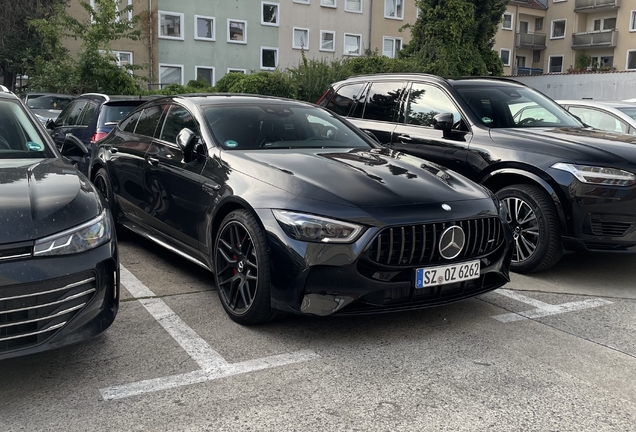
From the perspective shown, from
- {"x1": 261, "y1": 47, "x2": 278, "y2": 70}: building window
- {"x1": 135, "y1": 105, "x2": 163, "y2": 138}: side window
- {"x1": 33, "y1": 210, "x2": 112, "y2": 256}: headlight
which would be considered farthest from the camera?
{"x1": 261, "y1": 47, "x2": 278, "y2": 70}: building window

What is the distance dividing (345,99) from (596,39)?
49.1m

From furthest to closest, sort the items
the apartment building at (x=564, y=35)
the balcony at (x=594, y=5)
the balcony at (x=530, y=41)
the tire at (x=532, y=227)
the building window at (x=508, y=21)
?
1. the balcony at (x=530, y=41)
2. the building window at (x=508, y=21)
3. the balcony at (x=594, y=5)
4. the apartment building at (x=564, y=35)
5. the tire at (x=532, y=227)

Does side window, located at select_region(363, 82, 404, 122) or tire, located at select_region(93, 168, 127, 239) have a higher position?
side window, located at select_region(363, 82, 404, 122)

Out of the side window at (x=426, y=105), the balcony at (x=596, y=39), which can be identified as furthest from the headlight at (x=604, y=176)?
the balcony at (x=596, y=39)

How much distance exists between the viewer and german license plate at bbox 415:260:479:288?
3.96 metres

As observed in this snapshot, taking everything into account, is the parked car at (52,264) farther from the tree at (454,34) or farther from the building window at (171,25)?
the building window at (171,25)

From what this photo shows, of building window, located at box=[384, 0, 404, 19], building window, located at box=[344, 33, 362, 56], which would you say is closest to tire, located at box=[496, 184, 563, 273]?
building window, located at box=[344, 33, 362, 56]

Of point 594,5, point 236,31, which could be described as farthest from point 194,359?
point 594,5

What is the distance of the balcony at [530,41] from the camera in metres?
53.2

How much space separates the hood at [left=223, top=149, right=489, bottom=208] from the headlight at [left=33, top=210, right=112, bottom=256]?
1.17 metres

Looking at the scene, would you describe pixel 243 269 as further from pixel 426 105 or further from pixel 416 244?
pixel 426 105

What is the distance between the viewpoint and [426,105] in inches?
271

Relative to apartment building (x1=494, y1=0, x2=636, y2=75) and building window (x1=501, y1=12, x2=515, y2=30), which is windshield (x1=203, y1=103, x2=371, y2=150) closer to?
apartment building (x1=494, y1=0, x2=636, y2=75)

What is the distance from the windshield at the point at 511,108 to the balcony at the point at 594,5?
49.3 meters
